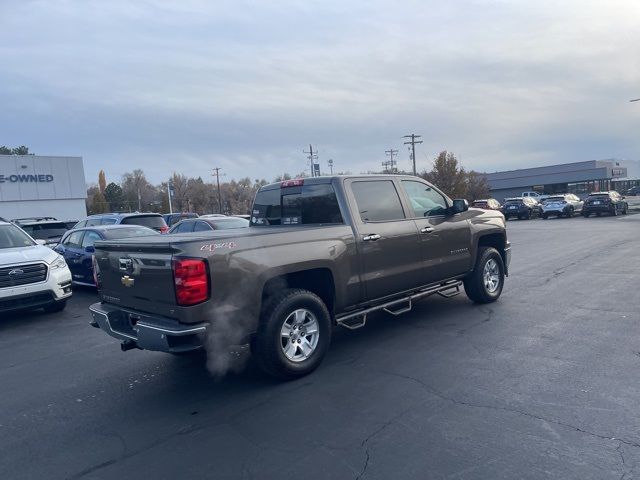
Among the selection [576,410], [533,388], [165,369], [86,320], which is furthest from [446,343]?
[86,320]

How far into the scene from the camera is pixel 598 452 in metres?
3.40

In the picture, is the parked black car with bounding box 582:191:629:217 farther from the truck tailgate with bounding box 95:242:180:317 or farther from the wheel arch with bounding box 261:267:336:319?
the truck tailgate with bounding box 95:242:180:317

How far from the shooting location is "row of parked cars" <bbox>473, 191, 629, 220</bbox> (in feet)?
112

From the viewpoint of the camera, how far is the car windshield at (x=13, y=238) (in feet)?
30.0

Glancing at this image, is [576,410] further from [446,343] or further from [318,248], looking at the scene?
[318,248]

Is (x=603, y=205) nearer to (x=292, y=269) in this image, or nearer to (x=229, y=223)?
(x=229, y=223)

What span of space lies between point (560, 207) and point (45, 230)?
33.4 metres

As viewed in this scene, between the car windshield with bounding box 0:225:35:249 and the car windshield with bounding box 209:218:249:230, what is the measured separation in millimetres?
5679

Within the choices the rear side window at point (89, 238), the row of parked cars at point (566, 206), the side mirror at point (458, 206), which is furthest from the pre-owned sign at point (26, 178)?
the side mirror at point (458, 206)

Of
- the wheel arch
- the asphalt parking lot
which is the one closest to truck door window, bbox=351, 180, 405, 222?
the wheel arch

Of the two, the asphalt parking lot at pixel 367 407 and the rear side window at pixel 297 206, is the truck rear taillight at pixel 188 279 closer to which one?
the asphalt parking lot at pixel 367 407

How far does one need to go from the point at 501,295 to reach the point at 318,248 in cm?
458

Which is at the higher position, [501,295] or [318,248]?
[318,248]

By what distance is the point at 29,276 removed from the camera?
8391mm
